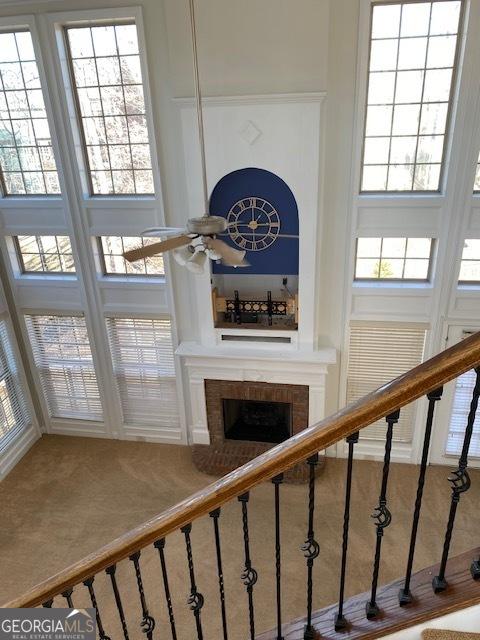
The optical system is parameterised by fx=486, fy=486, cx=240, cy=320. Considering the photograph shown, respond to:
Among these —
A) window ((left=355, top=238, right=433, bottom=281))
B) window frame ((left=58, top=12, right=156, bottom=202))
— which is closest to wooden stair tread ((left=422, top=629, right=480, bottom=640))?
window ((left=355, top=238, right=433, bottom=281))

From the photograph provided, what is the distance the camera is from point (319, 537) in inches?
213

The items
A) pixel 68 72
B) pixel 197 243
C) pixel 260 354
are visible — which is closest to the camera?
pixel 197 243

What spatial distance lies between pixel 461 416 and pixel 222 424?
9.92 ft

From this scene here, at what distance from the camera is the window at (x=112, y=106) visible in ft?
17.3

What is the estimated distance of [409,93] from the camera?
16.6 feet

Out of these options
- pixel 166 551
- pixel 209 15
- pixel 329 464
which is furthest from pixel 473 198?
pixel 166 551

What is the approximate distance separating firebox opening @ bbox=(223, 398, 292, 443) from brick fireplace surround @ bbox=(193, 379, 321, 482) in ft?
0.47

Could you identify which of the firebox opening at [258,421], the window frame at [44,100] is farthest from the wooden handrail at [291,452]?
the window frame at [44,100]

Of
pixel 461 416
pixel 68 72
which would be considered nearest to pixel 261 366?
pixel 461 416

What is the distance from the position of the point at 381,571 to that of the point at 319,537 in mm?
725

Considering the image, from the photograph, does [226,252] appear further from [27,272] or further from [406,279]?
[27,272]

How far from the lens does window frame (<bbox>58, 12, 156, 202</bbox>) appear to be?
498cm

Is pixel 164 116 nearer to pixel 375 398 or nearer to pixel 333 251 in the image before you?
pixel 333 251

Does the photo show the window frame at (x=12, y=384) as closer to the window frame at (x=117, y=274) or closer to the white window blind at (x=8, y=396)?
the white window blind at (x=8, y=396)
